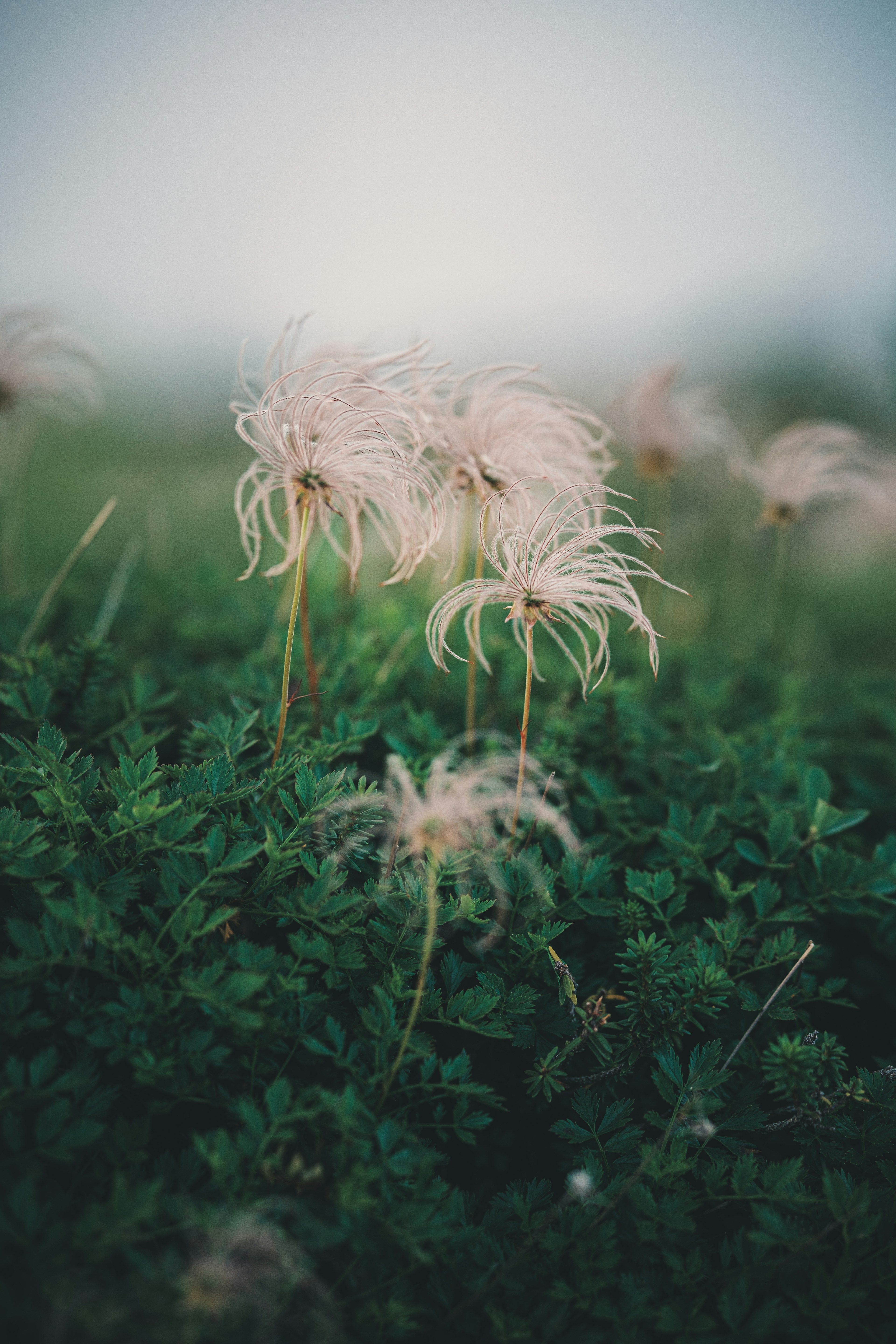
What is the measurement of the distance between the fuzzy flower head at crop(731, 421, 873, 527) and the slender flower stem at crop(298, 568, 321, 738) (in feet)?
6.53

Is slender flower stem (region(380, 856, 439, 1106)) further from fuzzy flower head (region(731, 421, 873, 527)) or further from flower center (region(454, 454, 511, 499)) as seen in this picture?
fuzzy flower head (region(731, 421, 873, 527))

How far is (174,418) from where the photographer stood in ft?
30.2

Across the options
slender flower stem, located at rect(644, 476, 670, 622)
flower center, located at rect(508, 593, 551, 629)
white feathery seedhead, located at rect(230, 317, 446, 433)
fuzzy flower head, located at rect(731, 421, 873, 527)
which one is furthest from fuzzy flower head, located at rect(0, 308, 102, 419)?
fuzzy flower head, located at rect(731, 421, 873, 527)

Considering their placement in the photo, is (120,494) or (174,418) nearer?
(120,494)

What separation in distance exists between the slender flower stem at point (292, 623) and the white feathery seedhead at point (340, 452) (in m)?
0.08

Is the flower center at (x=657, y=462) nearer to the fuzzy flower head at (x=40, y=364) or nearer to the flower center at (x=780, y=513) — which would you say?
the flower center at (x=780, y=513)

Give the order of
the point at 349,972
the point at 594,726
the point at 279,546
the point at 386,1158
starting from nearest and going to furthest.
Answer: the point at 386,1158 → the point at 349,972 → the point at 594,726 → the point at 279,546

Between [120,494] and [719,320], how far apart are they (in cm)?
830

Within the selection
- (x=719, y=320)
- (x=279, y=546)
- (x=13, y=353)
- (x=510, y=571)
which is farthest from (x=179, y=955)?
(x=719, y=320)

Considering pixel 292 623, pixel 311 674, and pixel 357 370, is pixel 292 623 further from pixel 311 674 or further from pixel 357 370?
pixel 357 370

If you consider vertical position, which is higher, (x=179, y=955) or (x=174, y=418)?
(x=174, y=418)

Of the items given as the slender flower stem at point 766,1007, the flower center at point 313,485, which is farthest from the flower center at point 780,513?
the flower center at point 313,485

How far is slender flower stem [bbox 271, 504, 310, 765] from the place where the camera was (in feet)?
4.94

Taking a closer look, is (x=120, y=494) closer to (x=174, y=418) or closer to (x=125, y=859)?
(x=174, y=418)
